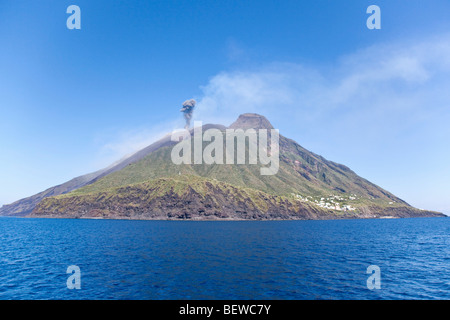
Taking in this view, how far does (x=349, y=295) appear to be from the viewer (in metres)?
33.9

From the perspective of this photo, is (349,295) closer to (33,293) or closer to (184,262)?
(184,262)

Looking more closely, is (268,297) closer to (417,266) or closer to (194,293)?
(194,293)

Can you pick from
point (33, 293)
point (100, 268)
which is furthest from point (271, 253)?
point (33, 293)

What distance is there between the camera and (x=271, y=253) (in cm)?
6488

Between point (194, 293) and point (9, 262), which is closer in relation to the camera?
point (194, 293)

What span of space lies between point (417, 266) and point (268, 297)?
4340cm
